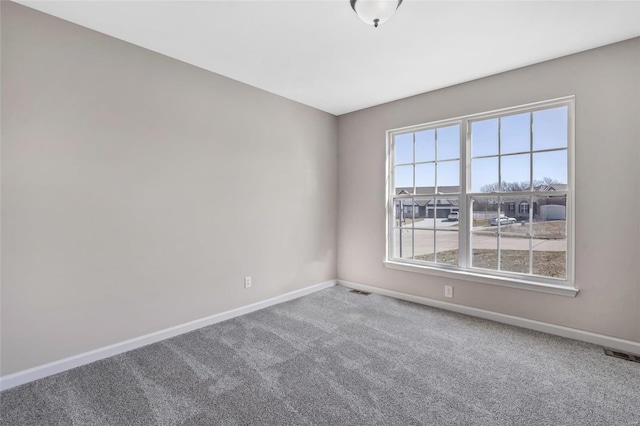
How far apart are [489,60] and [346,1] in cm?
160

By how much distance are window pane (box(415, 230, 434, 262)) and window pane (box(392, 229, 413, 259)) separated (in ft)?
0.32

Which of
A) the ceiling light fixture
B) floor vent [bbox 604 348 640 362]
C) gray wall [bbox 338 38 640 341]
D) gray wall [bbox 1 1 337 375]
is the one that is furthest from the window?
the ceiling light fixture

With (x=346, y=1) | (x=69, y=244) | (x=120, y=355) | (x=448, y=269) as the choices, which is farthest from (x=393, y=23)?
(x=120, y=355)

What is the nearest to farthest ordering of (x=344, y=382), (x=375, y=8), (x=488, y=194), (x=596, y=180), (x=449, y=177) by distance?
(x=375, y=8) → (x=344, y=382) → (x=596, y=180) → (x=488, y=194) → (x=449, y=177)

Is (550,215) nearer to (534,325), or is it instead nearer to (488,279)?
(488,279)

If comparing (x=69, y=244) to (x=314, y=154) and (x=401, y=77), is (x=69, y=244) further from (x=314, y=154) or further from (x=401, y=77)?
(x=401, y=77)

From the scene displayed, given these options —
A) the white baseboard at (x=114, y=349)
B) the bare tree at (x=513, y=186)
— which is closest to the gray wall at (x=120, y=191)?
the white baseboard at (x=114, y=349)

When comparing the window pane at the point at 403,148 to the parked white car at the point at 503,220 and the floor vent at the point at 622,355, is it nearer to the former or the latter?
the parked white car at the point at 503,220

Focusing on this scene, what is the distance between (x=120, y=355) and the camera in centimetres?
238

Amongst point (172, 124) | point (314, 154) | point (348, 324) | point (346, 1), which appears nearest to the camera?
point (346, 1)

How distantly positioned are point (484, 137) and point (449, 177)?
0.55 m

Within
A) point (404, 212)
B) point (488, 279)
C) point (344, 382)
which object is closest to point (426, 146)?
point (404, 212)

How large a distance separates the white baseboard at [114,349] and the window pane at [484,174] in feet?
8.79

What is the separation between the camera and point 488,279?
122 inches
